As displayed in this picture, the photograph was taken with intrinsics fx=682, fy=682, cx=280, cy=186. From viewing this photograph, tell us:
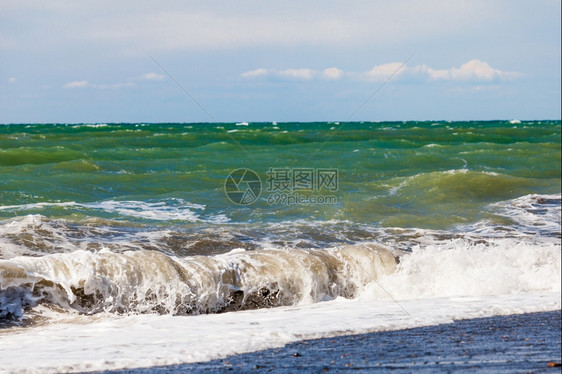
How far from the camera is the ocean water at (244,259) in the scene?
5441mm

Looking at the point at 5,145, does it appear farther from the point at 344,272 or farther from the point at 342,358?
the point at 342,358

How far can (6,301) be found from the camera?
253 inches

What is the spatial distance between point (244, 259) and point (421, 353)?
3.80m

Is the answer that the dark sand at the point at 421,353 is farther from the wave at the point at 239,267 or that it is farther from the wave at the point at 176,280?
the wave at the point at 176,280

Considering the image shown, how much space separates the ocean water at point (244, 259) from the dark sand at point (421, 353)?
260mm

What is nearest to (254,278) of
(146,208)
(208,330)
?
(208,330)

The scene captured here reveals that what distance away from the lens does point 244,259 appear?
25.8 feet

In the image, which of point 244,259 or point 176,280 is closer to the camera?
point 176,280

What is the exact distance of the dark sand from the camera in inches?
154

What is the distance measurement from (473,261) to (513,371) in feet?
14.4

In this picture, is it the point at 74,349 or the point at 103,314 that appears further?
the point at 103,314

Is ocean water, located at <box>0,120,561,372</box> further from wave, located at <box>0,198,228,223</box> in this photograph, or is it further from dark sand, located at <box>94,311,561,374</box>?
dark sand, located at <box>94,311,561,374</box>

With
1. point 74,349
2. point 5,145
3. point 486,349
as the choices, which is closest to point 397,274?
point 486,349

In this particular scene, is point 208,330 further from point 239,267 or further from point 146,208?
point 146,208
